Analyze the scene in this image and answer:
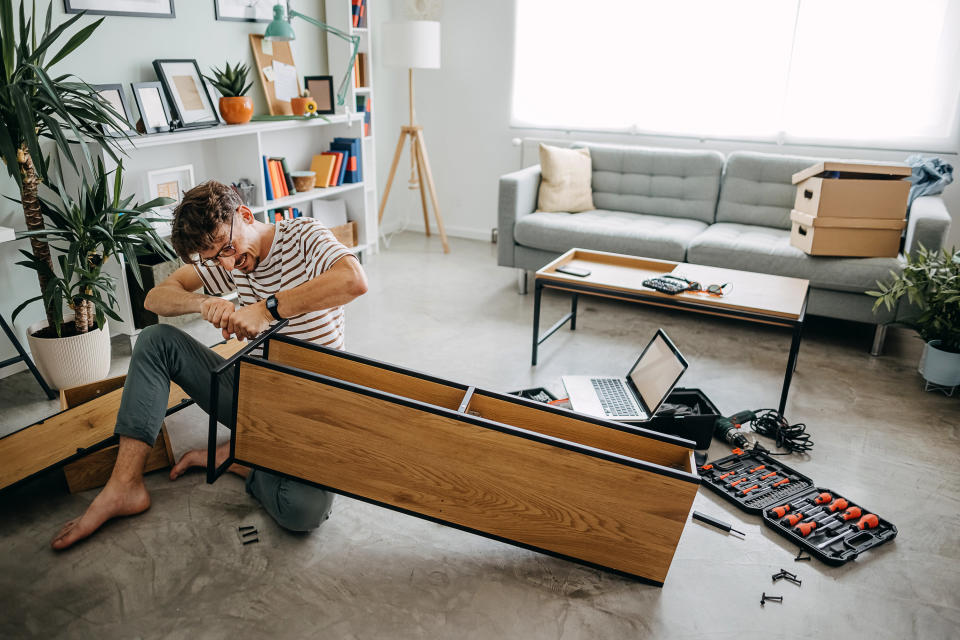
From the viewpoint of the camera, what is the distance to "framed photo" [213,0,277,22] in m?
3.59

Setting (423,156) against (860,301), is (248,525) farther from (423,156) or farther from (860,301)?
(423,156)

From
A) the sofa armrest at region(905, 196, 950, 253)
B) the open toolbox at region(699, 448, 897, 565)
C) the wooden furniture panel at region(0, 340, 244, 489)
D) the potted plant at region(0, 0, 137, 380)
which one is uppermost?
the potted plant at region(0, 0, 137, 380)

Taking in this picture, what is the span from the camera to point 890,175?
10.3 ft

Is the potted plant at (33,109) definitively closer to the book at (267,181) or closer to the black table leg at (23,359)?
the black table leg at (23,359)

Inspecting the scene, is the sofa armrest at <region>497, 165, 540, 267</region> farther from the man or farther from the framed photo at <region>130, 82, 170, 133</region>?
the man

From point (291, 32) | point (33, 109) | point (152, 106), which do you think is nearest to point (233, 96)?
point (152, 106)

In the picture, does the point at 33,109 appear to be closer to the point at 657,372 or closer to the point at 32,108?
the point at 32,108

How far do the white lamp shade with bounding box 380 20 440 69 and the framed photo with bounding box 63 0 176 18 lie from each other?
4.85 ft

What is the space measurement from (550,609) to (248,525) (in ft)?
2.98

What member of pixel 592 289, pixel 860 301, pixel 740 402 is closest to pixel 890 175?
pixel 860 301

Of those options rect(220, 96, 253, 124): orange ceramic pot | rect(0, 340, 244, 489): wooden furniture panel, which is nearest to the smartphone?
rect(0, 340, 244, 489): wooden furniture panel

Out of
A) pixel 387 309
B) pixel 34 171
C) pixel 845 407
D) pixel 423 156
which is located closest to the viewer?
pixel 34 171

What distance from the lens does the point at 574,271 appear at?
300 cm

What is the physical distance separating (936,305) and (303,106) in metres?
3.39
